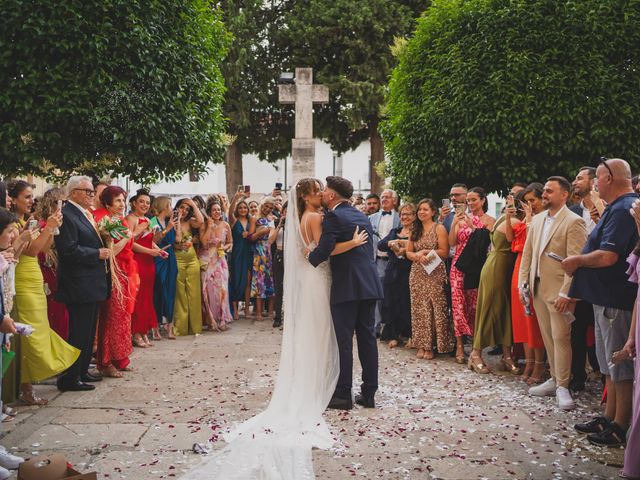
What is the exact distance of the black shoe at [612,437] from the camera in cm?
543

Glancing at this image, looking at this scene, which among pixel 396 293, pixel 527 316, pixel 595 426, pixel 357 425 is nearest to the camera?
pixel 595 426

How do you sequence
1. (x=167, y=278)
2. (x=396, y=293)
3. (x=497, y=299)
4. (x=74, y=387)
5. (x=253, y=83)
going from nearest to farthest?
(x=74, y=387)
(x=497, y=299)
(x=396, y=293)
(x=167, y=278)
(x=253, y=83)

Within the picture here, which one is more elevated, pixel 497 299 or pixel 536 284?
pixel 536 284

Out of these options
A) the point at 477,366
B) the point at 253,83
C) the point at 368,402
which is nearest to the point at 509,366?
the point at 477,366

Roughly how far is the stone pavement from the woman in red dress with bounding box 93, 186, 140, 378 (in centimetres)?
31

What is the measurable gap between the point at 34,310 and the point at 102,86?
403cm

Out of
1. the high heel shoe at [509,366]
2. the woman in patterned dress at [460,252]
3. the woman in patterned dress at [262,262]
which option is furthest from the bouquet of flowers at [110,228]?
the high heel shoe at [509,366]

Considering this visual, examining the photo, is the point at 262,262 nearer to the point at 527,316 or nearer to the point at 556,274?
the point at 527,316

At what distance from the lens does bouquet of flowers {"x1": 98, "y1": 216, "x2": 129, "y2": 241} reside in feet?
24.9

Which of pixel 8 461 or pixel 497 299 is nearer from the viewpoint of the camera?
pixel 8 461

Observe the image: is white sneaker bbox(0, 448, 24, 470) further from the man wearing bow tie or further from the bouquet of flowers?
the man wearing bow tie

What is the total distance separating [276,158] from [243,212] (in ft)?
54.2

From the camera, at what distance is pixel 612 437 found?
5453mm

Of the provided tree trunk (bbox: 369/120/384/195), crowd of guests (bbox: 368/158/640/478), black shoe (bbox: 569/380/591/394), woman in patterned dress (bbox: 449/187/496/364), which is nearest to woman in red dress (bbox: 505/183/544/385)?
crowd of guests (bbox: 368/158/640/478)
